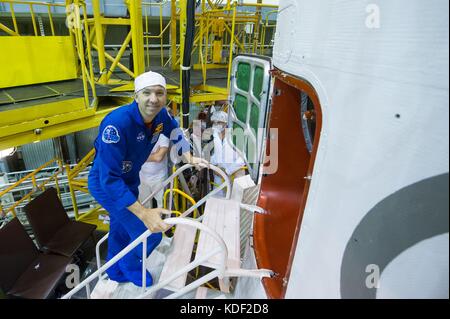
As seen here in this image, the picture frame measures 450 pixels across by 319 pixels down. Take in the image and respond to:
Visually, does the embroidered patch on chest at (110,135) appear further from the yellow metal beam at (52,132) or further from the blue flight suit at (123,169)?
the yellow metal beam at (52,132)

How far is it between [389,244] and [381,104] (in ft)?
1.46

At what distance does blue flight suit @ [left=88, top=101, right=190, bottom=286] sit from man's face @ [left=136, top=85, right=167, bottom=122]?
71mm

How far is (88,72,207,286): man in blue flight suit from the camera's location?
7.04 feet

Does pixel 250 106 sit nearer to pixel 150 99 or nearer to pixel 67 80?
pixel 150 99

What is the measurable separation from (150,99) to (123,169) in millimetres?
715

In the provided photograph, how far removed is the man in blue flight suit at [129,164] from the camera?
2.14m

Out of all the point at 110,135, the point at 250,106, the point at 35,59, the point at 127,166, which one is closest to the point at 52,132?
the point at 35,59

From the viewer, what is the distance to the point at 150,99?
7.65 feet

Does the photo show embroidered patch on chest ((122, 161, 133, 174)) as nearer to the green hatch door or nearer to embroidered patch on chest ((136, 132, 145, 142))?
embroidered patch on chest ((136, 132, 145, 142))

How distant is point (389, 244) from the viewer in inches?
32.9

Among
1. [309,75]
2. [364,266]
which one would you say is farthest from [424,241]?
[309,75]

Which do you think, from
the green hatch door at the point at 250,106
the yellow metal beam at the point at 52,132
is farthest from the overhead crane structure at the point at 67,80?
the green hatch door at the point at 250,106

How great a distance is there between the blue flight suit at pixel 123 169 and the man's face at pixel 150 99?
0.23 feet
